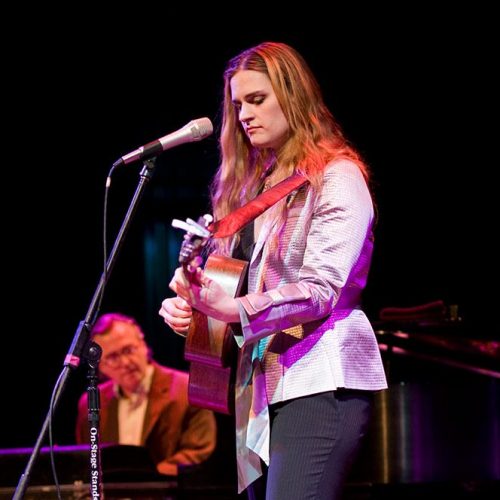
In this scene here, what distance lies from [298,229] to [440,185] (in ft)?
17.9

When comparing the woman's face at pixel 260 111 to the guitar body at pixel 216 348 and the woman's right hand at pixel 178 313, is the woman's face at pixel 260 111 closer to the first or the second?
the guitar body at pixel 216 348

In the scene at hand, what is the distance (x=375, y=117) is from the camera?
23.9ft

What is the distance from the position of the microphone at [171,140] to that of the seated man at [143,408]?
385 centimetres

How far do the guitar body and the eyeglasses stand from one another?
3.88 meters

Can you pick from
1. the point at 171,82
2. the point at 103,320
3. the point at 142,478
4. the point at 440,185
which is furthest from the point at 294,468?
the point at 440,185

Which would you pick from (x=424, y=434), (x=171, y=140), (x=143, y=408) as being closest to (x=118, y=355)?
(x=143, y=408)

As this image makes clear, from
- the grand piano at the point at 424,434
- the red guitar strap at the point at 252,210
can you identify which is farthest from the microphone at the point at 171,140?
the grand piano at the point at 424,434

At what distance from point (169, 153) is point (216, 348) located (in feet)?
20.5

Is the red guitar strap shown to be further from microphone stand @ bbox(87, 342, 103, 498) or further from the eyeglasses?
the eyeglasses

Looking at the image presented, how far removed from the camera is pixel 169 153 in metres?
8.66

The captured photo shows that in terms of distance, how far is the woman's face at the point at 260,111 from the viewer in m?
2.70

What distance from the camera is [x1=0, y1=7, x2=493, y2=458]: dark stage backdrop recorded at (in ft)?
21.7

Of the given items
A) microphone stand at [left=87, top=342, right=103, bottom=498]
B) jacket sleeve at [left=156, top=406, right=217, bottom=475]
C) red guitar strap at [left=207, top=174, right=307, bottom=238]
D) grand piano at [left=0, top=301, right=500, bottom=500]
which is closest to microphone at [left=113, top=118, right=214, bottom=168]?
red guitar strap at [left=207, top=174, right=307, bottom=238]

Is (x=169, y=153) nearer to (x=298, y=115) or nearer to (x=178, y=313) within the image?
(x=298, y=115)
